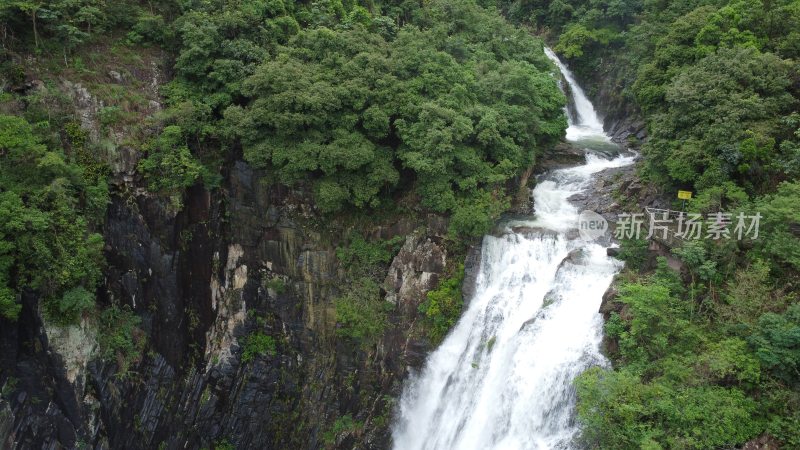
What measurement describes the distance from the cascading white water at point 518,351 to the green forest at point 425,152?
858mm

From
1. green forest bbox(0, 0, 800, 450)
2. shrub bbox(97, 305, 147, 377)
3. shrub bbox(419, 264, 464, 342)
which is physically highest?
green forest bbox(0, 0, 800, 450)

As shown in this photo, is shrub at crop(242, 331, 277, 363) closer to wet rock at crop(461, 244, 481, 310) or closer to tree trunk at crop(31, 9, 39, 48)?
wet rock at crop(461, 244, 481, 310)

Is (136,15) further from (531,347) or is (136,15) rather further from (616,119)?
(616,119)

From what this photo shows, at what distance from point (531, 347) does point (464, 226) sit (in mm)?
4225

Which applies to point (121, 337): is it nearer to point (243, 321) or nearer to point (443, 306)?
point (243, 321)

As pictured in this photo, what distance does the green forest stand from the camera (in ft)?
35.7

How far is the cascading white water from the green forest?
0.86m

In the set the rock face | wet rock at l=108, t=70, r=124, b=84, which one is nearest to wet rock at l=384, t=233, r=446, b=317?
the rock face

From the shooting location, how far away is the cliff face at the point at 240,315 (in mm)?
15180

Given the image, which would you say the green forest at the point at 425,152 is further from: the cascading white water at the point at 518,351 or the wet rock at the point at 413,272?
the cascading white water at the point at 518,351

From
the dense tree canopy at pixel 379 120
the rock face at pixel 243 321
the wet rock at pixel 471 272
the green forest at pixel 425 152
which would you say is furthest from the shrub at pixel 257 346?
the wet rock at pixel 471 272

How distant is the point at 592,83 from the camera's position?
30.6 meters

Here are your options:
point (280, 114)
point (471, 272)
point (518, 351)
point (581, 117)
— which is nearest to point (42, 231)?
point (280, 114)

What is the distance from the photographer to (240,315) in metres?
17.7
